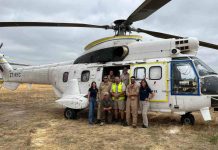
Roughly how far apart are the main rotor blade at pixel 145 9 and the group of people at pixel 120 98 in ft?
6.17

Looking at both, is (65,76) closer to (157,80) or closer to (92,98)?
(92,98)

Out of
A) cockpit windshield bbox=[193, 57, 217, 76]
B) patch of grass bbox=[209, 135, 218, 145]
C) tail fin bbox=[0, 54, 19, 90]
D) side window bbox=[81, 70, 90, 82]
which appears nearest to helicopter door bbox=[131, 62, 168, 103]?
cockpit windshield bbox=[193, 57, 217, 76]

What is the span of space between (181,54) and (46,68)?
670 cm

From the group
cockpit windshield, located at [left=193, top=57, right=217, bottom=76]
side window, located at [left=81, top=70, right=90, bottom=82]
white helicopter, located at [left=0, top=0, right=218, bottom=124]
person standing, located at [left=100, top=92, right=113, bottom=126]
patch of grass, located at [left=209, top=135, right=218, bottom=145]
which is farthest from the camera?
side window, located at [left=81, top=70, right=90, bottom=82]

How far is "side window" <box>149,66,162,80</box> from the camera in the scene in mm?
8852

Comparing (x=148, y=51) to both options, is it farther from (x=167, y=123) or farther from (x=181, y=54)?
(x=167, y=123)

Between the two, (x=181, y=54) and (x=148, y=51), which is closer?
(x=181, y=54)

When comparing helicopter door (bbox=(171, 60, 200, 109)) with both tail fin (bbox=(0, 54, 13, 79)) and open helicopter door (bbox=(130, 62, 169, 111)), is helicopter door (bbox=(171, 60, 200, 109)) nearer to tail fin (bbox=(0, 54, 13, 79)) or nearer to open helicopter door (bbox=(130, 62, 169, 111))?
open helicopter door (bbox=(130, 62, 169, 111))

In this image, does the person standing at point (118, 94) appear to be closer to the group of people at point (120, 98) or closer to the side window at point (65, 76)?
the group of people at point (120, 98)

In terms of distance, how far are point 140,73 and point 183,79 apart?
61.5 inches

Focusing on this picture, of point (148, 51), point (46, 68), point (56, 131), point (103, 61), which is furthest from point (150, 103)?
point (46, 68)

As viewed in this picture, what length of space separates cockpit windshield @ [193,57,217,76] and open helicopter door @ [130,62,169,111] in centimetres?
99

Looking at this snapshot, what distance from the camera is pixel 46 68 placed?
41.6ft

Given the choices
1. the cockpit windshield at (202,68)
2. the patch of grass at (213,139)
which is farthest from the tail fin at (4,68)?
the patch of grass at (213,139)
